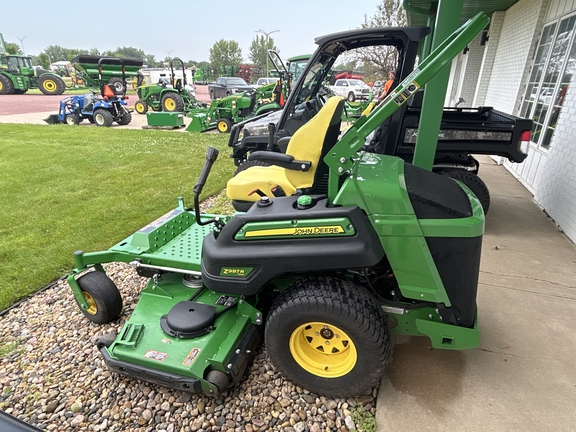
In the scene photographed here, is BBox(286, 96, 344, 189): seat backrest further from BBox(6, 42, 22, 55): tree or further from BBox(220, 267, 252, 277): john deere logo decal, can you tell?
BBox(6, 42, 22, 55): tree

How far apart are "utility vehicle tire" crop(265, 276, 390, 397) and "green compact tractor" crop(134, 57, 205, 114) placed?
12.8 metres

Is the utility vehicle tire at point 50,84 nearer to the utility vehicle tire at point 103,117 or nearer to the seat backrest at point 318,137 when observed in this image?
the utility vehicle tire at point 103,117

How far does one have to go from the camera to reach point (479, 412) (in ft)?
6.48

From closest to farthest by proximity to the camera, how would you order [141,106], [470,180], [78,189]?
[470,180] → [78,189] → [141,106]

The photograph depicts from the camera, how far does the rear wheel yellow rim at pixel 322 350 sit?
1.97 meters

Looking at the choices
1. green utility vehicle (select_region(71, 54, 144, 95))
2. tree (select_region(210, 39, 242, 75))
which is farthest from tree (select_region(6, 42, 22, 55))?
green utility vehicle (select_region(71, 54, 144, 95))

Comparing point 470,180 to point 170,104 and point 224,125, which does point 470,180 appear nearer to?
point 224,125

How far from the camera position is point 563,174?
4.41 metres

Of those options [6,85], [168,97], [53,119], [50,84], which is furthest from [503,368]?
[6,85]

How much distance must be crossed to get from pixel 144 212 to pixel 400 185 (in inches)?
150

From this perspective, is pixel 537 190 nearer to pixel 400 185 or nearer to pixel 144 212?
pixel 400 185

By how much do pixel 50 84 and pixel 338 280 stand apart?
27600mm

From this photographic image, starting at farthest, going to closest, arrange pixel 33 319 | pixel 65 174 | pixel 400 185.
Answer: pixel 65 174 → pixel 33 319 → pixel 400 185

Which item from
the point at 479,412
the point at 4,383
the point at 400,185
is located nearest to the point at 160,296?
the point at 4,383
